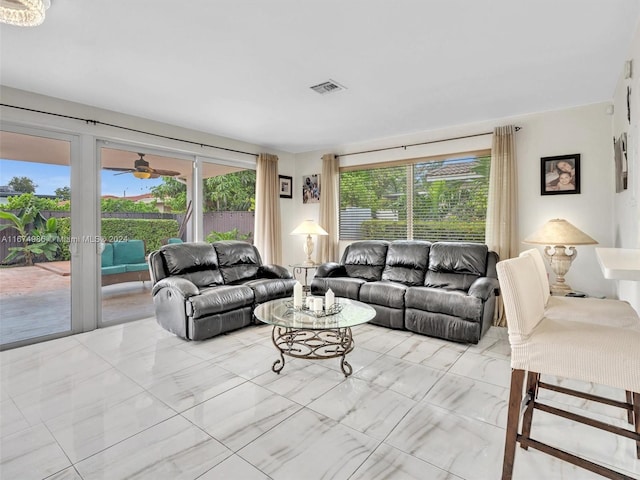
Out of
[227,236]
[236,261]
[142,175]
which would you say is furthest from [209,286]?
[142,175]

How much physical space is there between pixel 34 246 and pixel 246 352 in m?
2.49

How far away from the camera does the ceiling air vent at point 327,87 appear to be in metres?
3.15

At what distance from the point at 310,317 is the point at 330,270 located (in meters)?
1.86

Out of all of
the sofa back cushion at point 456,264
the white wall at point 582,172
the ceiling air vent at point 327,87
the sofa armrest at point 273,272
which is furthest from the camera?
the sofa armrest at point 273,272

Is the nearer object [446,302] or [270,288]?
[446,302]

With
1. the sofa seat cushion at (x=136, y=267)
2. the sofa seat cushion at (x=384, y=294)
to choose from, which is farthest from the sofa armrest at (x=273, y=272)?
the sofa seat cushion at (x=136, y=267)

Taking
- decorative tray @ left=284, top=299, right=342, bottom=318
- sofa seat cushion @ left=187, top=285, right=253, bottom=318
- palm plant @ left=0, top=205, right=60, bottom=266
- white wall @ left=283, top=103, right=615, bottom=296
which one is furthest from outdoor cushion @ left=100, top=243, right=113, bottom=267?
white wall @ left=283, top=103, right=615, bottom=296

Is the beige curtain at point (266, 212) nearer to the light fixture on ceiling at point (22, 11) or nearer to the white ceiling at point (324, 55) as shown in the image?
the white ceiling at point (324, 55)

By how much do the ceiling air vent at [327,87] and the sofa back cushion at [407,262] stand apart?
218 centimetres

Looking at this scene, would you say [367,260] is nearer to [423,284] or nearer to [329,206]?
[423,284]

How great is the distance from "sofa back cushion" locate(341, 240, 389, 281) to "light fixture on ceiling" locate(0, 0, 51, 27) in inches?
152

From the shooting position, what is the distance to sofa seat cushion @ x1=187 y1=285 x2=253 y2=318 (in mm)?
3338

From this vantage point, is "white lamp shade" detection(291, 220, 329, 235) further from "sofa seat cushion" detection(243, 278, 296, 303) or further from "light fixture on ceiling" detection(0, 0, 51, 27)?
"light fixture on ceiling" detection(0, 0, 51, 27)

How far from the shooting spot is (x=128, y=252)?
14.0 feet
